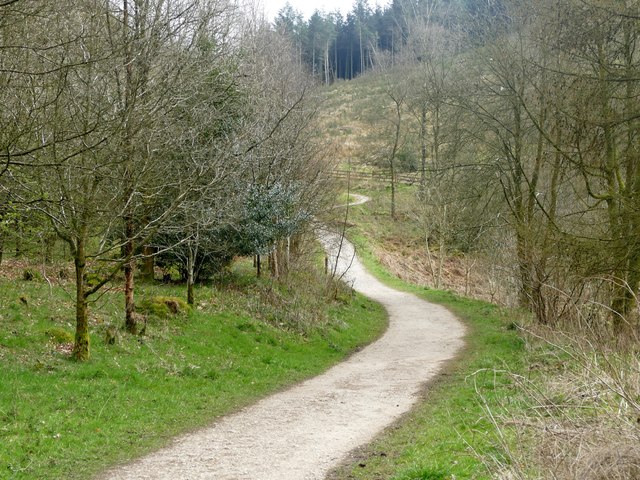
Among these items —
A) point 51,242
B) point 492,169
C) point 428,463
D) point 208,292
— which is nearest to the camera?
point 428,463

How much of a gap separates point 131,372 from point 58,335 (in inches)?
80.5

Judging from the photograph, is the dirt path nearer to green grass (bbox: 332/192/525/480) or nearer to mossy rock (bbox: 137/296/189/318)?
green grass (bbox: 332/192/525/480)

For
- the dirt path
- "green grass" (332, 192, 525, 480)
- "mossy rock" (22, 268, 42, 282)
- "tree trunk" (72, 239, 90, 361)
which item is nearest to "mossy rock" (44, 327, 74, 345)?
"tree trunk" (72, 239, 90, 361)

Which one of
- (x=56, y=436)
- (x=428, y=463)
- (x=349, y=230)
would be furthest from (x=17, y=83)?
(x=349, y=230)

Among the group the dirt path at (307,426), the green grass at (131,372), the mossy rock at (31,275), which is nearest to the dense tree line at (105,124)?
the green grass at (131,372)

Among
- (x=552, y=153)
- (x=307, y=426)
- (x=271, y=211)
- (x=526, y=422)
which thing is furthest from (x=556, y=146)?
(x=526, y=422)

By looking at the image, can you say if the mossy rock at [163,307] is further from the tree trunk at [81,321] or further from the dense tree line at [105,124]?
the tree trunk at [81,321]

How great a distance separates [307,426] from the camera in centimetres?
905

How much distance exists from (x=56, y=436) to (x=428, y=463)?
4773 mm

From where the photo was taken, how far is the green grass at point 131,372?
756 centimetres

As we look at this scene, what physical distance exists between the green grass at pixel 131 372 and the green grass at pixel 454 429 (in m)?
2.94

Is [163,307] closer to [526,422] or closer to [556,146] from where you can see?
[556,146]

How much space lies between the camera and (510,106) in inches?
746

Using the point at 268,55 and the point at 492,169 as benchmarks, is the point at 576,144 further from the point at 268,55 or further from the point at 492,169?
the point at 268,55
